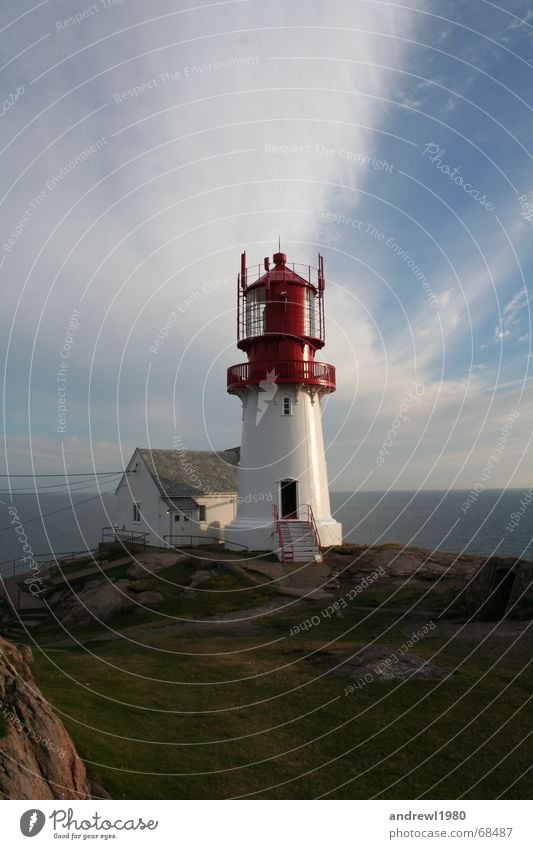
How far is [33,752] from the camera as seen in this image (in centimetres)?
798

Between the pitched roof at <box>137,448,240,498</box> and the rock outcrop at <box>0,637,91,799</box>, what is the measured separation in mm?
27218

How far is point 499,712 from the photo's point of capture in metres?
11.4

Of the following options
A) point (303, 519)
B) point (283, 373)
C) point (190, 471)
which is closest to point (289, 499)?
point (303, 519)

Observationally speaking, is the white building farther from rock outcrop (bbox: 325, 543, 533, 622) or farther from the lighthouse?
rock outcrop (bbox: 325, 543, 533, 622)

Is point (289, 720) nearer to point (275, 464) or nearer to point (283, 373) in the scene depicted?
point (275, 464)

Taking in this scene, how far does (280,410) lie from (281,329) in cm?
469

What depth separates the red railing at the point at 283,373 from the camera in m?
32.0

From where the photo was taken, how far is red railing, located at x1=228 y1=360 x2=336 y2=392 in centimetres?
3198

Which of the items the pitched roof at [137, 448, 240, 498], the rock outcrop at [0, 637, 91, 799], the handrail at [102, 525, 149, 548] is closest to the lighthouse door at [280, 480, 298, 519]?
the pitched roof at [137, 448, 240, 498]

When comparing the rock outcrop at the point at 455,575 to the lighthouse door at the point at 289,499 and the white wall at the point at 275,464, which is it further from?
the white wall at the point at 275,464

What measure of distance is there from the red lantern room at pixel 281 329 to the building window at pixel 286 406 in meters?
1.21

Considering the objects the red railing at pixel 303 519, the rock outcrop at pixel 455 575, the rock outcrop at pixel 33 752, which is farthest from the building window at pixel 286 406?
the rock outcrop at pixel 33 752
